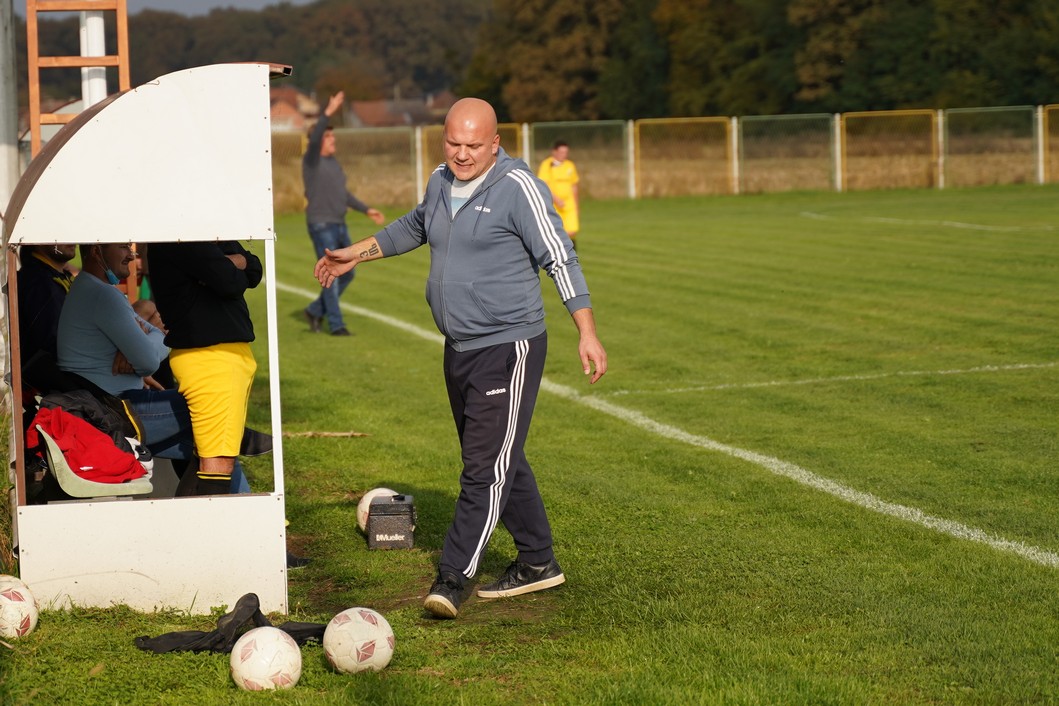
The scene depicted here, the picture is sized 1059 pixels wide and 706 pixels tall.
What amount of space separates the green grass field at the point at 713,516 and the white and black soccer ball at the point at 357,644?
0.05m

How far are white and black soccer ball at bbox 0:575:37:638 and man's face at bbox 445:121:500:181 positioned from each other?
7.56ft

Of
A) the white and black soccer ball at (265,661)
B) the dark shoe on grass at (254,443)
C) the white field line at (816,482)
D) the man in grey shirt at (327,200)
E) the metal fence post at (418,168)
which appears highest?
the metal fence post at (418,168)

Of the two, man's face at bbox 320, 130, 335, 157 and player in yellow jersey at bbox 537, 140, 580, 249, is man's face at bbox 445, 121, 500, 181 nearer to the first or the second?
man's face at bbox 320, 130, 335, 157

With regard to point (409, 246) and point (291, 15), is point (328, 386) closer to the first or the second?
point (409, 246)

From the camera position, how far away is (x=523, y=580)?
18.0 ft

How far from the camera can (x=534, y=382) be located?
5.33 m

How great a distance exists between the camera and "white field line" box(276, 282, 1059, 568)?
580 centimetres

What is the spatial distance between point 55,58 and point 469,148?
4400 millimetres

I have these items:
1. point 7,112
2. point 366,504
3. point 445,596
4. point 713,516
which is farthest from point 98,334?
point 713,516

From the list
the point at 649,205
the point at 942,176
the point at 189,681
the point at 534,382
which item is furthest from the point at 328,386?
the point at 942,176

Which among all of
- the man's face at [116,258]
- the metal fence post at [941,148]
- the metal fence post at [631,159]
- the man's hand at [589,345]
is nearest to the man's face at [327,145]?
the man's face at [116,258]

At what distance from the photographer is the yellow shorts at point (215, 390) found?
5.59 m

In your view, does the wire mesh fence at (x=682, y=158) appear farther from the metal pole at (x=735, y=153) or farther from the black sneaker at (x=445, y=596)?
the black sneaker at (x=445, y=596)

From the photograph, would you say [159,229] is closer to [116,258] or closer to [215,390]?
[215,390]
